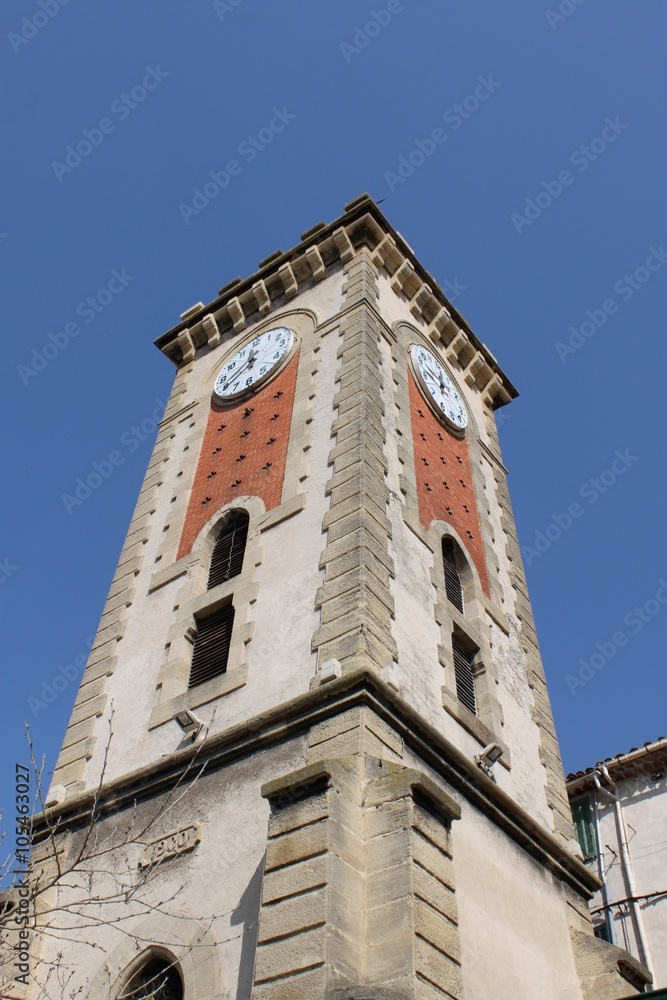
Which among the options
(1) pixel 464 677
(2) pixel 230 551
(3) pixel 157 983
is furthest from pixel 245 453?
(3) pixel 157 983

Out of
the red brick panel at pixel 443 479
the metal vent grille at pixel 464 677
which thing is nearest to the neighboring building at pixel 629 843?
the red brick panel at pixel 443 479

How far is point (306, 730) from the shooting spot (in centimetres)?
1085

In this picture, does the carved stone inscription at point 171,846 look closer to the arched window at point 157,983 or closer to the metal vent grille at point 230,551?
the arched window at point 157,983

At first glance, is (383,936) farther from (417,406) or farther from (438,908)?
(417,406)

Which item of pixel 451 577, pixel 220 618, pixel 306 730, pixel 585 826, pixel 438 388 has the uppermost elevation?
pixel 438 388

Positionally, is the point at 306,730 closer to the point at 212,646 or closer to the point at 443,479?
the point at 212,646

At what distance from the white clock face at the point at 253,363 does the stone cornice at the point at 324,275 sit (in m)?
1.27

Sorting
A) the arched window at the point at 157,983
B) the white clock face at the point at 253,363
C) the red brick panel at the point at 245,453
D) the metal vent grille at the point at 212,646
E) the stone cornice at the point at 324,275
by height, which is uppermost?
the stone cornice at the point at 324,275

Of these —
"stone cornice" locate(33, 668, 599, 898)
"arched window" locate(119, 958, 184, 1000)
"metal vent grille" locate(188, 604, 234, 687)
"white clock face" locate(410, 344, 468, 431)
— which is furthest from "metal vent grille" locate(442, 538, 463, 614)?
"arched window" locate(119, 958, 184, 1000)

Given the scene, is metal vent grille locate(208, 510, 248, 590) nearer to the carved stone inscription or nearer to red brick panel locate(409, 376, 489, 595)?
red brick panel locate(409, 376, 489, 595)

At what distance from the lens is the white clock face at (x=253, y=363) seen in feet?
60.4

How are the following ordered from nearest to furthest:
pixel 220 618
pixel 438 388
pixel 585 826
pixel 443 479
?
pixel 220 618, pixel 443 479, pixel 438 388, pixel 585 826

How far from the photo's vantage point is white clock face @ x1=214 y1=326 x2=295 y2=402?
60.4 feet

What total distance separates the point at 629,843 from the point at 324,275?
12540 mm
